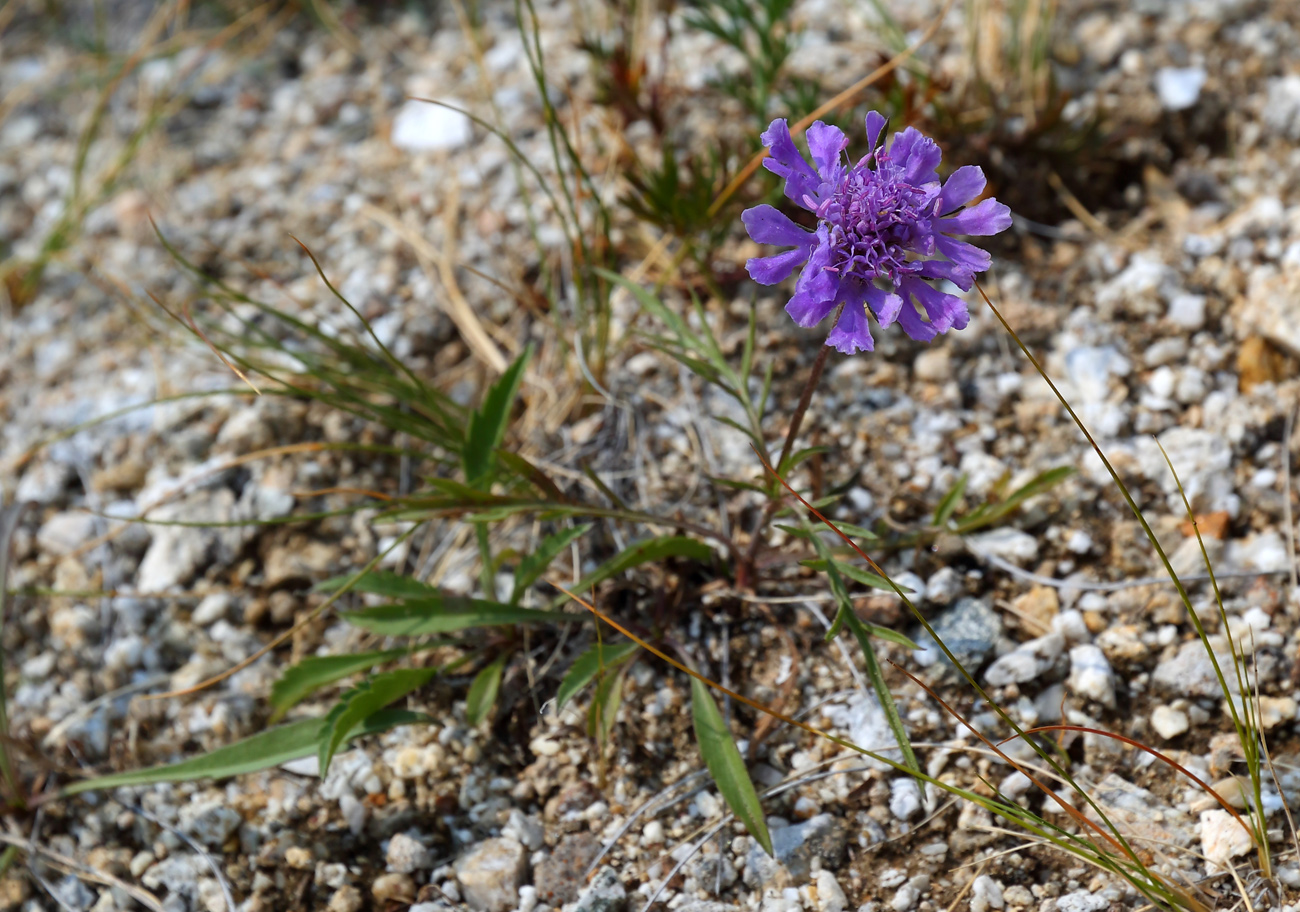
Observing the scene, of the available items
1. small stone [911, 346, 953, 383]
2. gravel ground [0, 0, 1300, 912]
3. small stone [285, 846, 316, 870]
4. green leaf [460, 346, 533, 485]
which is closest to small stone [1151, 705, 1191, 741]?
gravel ground [0, 0, 1300, 912]

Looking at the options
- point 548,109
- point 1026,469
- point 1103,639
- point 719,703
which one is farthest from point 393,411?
point 1103,639

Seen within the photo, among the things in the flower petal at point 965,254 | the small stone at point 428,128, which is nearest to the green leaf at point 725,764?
the flower petal at point 965,254

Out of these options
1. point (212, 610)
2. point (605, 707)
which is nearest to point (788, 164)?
point (605, 707)

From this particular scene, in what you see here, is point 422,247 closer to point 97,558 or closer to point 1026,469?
point 97,558

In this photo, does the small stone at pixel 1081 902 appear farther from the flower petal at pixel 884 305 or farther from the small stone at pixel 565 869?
the flower petal at pixel 884 305

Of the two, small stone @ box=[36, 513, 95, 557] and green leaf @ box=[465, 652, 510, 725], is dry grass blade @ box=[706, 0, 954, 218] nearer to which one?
green leaf @ box=[465, 652, 510, 725]
